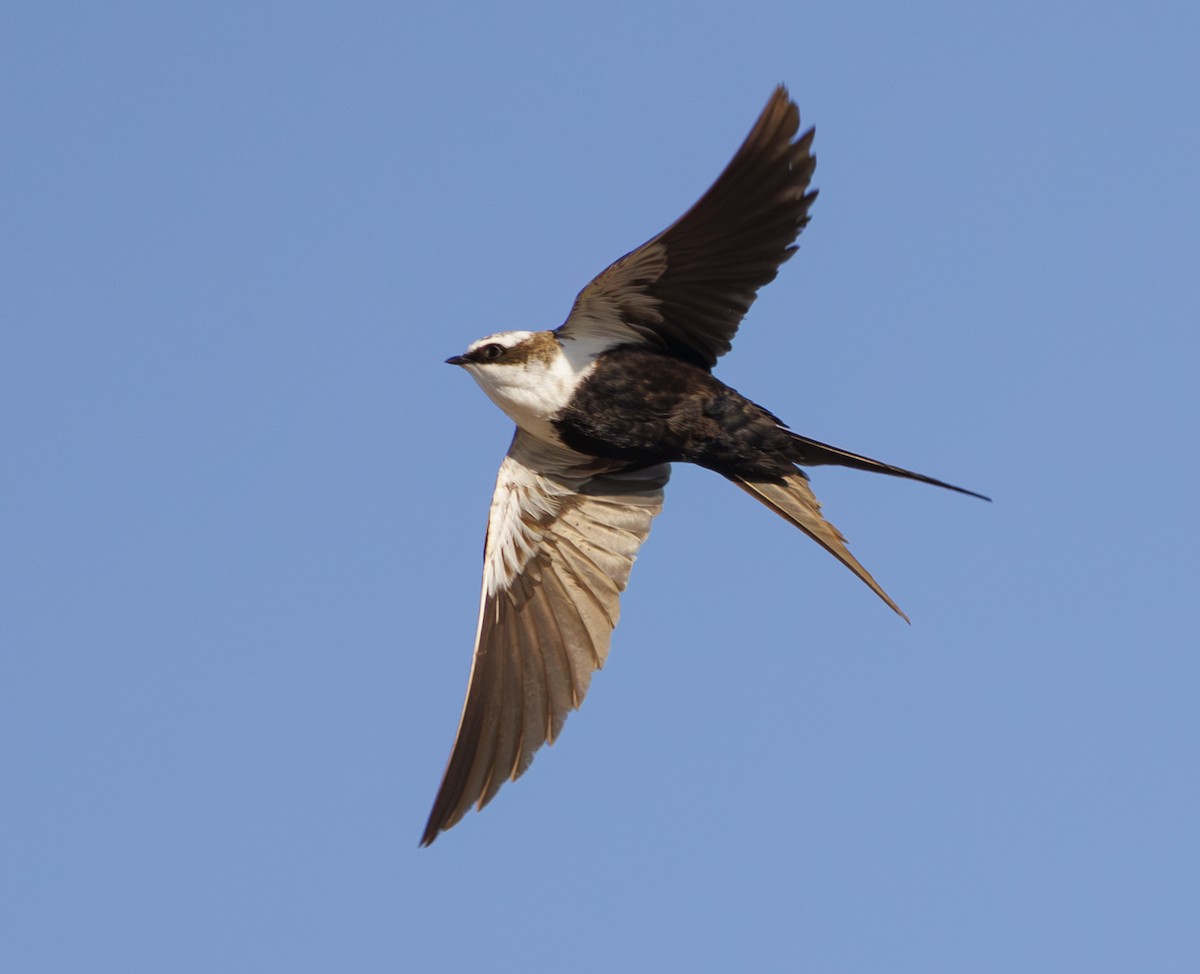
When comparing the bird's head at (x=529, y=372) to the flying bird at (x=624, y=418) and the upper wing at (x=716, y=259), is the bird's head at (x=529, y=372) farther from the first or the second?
the upper wing at (x=716, y=259)

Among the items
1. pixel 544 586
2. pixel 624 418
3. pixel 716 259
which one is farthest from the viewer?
pixel 544 586

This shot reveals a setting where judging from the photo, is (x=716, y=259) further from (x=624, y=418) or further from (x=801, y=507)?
(x=801, y=507)

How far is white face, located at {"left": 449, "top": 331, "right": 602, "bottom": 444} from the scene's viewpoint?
8562mm

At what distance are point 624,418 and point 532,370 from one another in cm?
49

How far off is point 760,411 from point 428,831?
2501 mm

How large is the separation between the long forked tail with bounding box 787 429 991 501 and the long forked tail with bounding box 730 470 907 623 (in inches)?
5.0

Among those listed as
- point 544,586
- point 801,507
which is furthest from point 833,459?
point 544,586

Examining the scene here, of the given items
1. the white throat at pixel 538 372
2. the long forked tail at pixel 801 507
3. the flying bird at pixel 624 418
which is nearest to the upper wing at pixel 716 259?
the flying bird at pixel 624 418

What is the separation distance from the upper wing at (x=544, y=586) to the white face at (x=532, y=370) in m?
0.51

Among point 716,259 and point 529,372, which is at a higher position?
point 716,259

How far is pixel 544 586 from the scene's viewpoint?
30.5 feet

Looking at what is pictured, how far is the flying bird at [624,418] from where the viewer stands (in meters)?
8.27

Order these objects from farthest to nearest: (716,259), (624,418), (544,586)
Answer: (544,586)
(624,418)
(716,259)

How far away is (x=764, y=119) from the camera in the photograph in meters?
7.73
